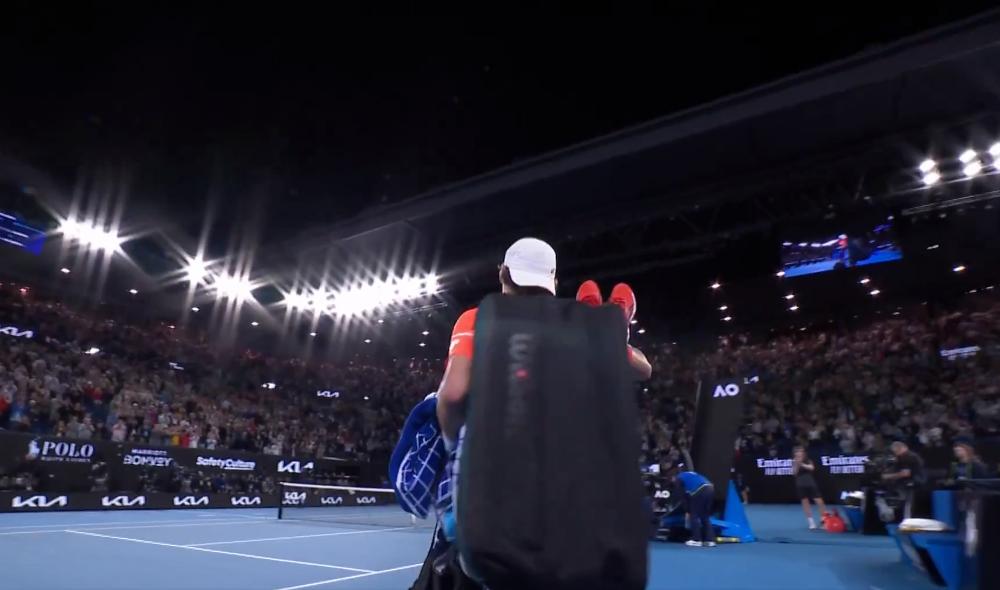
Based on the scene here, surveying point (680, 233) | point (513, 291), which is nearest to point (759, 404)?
point (680, 233)

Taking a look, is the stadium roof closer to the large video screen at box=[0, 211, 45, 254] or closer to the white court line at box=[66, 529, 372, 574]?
the white court line at box=[66, 529, 372, 574]

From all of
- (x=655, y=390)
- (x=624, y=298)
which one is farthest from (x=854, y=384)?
(x=624, y=298)

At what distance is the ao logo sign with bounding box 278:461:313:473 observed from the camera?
18203 mm

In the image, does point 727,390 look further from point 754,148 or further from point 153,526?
point 153,526

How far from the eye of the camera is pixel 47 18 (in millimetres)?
9539

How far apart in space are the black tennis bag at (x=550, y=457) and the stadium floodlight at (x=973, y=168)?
12350 mm

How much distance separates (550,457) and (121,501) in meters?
16.1

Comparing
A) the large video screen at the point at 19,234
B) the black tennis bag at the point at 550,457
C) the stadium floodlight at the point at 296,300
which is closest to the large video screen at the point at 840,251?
the black tennis bag at the point at 550,457

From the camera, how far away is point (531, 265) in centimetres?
157

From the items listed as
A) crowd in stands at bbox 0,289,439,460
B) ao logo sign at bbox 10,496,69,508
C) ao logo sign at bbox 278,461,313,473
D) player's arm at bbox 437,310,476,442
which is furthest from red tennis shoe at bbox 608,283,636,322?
ao logo sign at bbox 278,461,313,473

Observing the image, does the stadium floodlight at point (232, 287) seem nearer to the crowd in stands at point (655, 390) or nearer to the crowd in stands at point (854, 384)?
the crowd in stands at point (655, 390)

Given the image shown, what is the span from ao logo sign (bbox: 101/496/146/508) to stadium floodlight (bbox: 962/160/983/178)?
18.6 m

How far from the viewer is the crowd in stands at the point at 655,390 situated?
1564 cm

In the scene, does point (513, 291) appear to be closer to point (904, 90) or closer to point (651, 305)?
point (904, 90)
